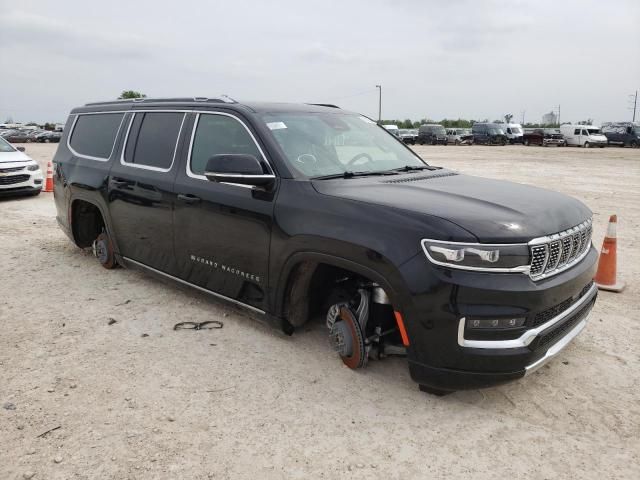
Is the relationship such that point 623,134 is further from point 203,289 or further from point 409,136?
point 203,289

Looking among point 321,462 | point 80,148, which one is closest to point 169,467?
point 321,462

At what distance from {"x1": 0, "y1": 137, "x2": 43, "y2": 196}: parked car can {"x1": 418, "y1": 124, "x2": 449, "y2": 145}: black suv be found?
120 ft

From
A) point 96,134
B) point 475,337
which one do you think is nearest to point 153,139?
point 96,134

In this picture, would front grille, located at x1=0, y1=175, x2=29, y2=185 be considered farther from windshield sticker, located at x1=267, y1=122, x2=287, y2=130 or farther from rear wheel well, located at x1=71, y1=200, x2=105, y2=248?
windshield sticker, located at x1=267, y1=122, x2=287, y2=130

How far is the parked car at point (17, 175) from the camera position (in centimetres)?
1086

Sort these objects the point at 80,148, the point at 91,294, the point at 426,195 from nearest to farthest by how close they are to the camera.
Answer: the point at 426,195, the point at 91,294, the point at 80,148

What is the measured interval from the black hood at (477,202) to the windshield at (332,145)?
0.25 meters

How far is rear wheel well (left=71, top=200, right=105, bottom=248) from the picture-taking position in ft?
19.2

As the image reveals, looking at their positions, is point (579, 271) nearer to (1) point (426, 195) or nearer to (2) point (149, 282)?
(1) point (426, 195)

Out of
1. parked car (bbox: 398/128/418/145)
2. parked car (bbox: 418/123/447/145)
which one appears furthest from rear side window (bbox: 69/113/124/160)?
parked car (bbox: 418/123/447/145)

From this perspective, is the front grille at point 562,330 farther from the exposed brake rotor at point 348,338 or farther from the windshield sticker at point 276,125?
the windshield sticker at point 276,125

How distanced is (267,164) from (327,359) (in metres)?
1.45

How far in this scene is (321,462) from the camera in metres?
2.62

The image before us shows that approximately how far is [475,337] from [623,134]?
1676 inches
